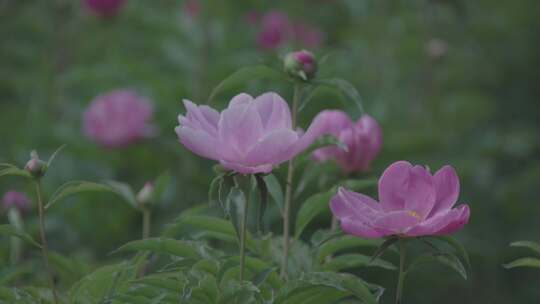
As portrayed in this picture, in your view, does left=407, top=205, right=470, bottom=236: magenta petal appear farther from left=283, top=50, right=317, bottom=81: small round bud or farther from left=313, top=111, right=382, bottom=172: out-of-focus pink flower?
left=313, top=111, right=382, bottom=172: out-of-focus pink flower

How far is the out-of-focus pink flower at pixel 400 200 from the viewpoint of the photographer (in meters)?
1.28

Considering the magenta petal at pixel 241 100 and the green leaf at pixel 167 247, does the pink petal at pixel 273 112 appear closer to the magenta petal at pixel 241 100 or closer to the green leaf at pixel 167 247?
the magenta petal at pixel 241 100

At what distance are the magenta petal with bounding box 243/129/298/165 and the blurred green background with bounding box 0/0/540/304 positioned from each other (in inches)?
57.2

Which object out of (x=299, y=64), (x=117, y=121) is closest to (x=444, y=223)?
(x=299, y=64)

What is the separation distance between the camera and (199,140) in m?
1.26

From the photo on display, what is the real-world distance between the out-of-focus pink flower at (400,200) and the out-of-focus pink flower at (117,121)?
175 centimetres

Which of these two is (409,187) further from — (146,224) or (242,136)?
(146,224)

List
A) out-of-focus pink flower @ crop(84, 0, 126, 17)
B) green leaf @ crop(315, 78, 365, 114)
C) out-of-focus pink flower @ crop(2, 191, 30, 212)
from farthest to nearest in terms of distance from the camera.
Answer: out-of-focus pink flower @ crop(84, 0, 126, 17)
out-of-focus pink flower @ crop(2, 191, 30, 212)
green leaf @ crop(315, 78, 365, 114)

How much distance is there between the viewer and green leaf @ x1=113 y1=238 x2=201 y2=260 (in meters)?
1.29

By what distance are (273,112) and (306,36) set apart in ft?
9.43

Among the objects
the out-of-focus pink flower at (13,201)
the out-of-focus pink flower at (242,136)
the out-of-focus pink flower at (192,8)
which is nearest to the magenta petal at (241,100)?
the out-of-focus pink flower at (242,136)

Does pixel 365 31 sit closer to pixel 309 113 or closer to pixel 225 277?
pixel 309 113

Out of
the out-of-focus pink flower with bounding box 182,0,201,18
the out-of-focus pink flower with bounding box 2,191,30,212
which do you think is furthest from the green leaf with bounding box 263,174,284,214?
the out-of-focus pink flower with bounding box 182,0,201,18

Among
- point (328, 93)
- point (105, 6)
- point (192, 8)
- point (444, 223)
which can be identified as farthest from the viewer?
point (192, 8)
